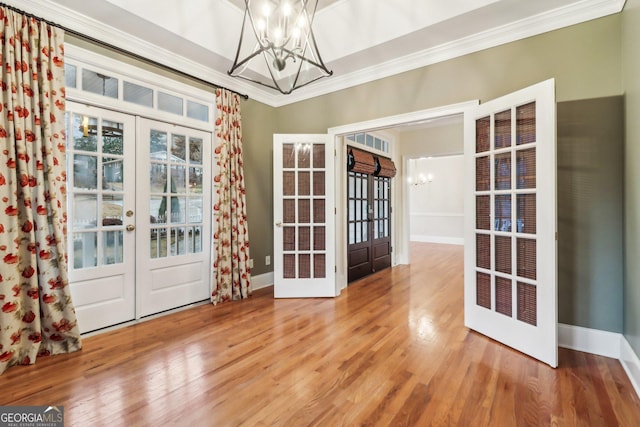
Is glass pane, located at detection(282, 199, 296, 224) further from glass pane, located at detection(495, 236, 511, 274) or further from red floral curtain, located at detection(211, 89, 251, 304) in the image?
glass pane, located at detection(495, 236, 511, 274)

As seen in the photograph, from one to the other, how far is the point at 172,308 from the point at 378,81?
3.48 m

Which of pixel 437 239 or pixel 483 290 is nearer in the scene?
pixel 483 290

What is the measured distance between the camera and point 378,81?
3.47 m

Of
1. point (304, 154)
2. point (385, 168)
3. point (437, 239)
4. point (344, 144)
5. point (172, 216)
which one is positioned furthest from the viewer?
point (437, 239)

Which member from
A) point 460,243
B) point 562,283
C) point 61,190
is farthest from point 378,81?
point 460,243

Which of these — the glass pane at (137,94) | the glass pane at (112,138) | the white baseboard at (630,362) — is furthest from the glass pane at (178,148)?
the white baseboard at (630,362)

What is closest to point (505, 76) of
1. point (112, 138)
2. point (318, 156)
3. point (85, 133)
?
point (318, 156)

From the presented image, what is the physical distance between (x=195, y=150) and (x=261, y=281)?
196 centimetres

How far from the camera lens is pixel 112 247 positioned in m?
2.83

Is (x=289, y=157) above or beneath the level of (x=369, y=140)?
beneath

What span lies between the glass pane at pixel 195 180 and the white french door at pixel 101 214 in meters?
0.62

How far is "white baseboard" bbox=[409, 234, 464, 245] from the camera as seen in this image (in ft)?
28.7

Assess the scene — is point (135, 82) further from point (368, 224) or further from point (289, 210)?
point (368, 224)

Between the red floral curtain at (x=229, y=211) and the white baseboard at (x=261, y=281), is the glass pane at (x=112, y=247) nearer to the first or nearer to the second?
the red floral curtain at (x=229, y=211)
